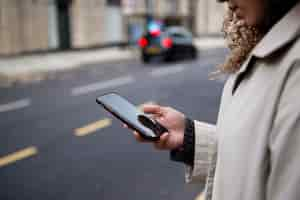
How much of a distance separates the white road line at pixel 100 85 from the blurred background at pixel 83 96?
0.03 meters

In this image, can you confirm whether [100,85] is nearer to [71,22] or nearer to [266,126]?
[266,126]

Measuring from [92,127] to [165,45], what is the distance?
524 inches

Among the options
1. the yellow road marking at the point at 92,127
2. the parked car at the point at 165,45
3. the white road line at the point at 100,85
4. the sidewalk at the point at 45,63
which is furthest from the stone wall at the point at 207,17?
the yellow road marking at the point at 92,127

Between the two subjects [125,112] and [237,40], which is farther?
[125,112]

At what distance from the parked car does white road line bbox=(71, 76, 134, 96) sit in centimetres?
620

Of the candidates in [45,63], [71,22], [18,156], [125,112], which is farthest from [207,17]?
[125,112]

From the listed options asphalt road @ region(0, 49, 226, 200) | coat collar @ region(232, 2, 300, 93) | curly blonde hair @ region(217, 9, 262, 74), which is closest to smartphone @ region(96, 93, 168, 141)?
curly blonde hair @ region(217, 9, 262, 74)

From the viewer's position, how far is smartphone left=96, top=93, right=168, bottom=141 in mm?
1738

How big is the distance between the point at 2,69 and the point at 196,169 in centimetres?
1715

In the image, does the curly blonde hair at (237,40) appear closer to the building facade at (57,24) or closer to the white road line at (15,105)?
the white road line at (15,105)

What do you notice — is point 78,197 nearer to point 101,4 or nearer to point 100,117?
point 100,117

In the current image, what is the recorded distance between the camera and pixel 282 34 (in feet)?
3.67

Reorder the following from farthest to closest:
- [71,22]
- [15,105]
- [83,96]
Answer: [71,22] → [83,96] → [15,105]

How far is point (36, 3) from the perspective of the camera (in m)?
23.8
